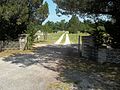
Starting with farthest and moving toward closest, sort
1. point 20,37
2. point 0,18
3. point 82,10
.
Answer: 1. point 20,37
2. point 0,18
3. point 82,10

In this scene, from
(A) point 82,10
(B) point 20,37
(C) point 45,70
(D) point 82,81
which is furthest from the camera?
(B) point 20,37

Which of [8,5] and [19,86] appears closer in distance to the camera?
[19,86]

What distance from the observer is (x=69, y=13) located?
2195cm

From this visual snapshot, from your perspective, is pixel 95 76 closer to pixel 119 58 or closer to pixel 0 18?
pixel 119 58

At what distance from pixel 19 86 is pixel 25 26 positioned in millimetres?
18513

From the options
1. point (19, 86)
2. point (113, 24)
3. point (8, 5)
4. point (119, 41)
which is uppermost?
point (8, 5)

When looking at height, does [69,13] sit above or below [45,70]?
above

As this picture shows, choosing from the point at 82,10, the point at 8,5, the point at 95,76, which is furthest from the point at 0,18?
the point at 95,76

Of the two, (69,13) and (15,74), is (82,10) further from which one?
(15,74)

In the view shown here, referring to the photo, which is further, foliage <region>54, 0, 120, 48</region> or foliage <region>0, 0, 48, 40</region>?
foliage <region>0, 0, 48, 40</region>

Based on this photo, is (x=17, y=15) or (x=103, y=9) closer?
(x=103, y=9)

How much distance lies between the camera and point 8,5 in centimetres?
2444

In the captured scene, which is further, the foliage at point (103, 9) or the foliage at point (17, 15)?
the foliage at point (17, 15)

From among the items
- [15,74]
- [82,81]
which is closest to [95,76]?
[82,81]
